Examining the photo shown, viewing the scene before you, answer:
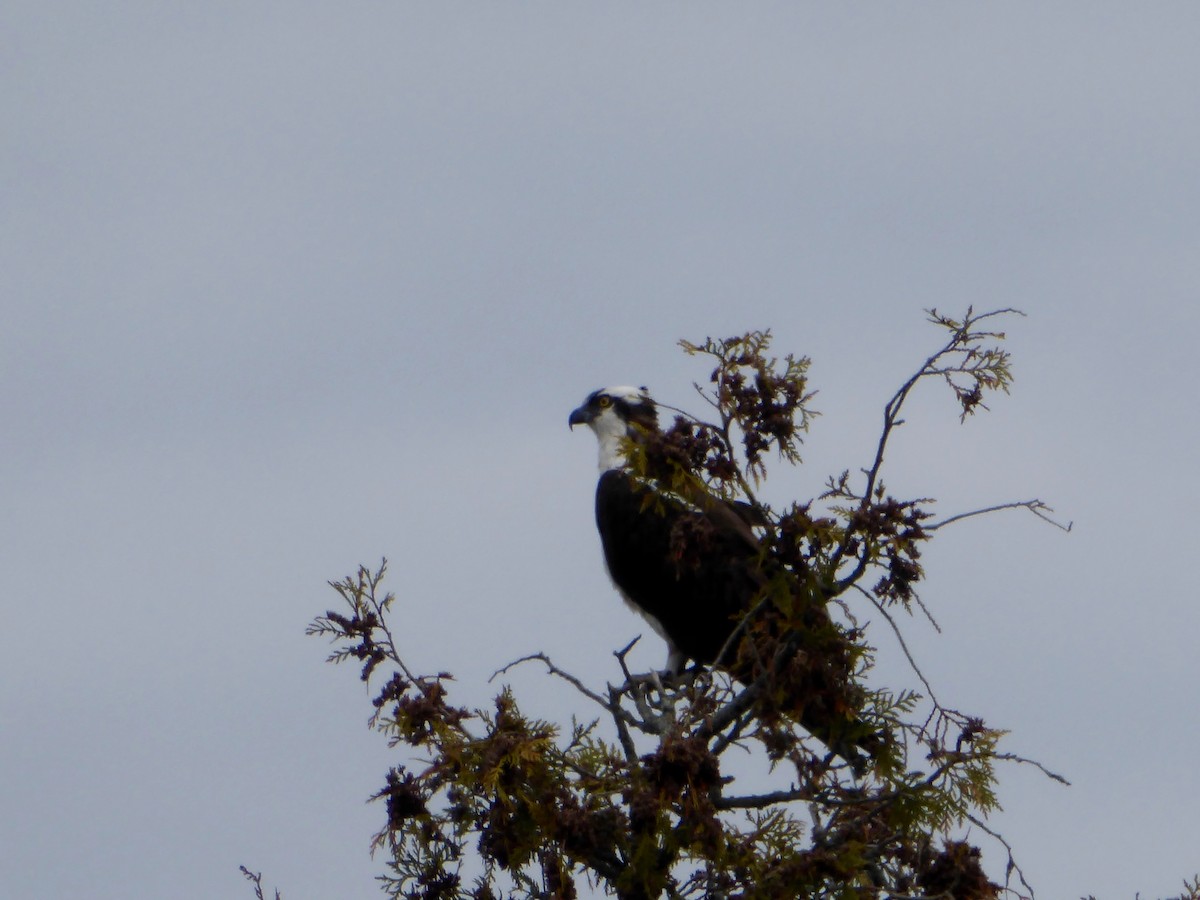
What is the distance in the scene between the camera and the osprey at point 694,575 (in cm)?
451

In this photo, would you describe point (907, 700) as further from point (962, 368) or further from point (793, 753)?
point (962, 368)

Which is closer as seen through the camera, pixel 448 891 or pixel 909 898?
pixel 909 898

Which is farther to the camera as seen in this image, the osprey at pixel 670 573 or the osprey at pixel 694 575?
the osprey at pixel 670 573

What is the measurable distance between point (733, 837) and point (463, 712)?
2.85ft

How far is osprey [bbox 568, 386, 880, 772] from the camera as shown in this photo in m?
4.51

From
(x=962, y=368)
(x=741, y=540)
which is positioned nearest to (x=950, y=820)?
(x=962, y=368)

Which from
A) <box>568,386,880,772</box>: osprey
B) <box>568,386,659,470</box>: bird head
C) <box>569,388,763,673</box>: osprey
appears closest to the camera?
<box>568,386,880,772</box>: osprey

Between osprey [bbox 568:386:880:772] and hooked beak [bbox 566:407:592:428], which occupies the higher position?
hooked beak [bbox 566:407:592:428]

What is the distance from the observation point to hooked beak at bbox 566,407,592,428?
8836mm

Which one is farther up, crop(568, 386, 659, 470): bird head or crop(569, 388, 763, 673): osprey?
crop(568, 386, 659, 470): bird head

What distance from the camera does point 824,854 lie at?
4301 mm

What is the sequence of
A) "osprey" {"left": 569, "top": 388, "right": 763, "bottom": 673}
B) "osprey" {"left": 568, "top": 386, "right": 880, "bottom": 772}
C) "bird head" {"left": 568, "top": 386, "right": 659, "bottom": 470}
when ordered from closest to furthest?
"osprey" {"left": 568, "top": 386, "right": 880, "bottom": 772}
"osprey" {"left": 569, "top": 388, "right": 763, "bottom": 673}
"bird head" {"left": 568, "top": 386, "right": 659, "bottom": 470}

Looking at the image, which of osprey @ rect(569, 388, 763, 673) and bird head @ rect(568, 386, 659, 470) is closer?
osprey @ rect(569, 388, 763, 673)

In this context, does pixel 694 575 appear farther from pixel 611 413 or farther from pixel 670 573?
pixel 611 413
